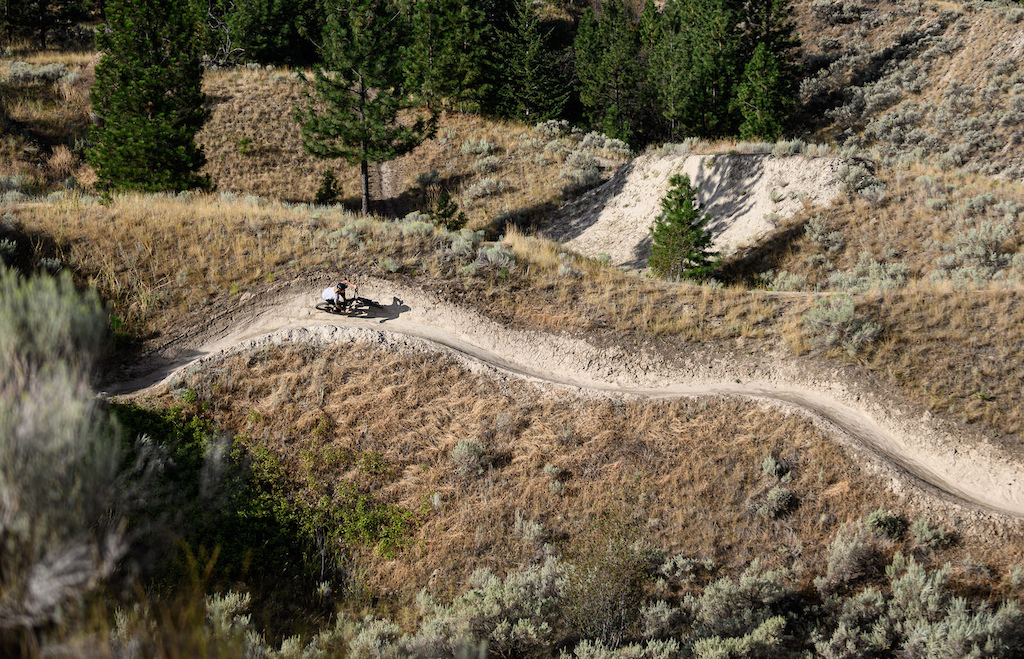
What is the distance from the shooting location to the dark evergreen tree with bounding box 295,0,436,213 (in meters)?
25.9

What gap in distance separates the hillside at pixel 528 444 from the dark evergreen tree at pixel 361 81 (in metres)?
8.43

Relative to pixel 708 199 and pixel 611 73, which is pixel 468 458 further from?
pixel 611 73

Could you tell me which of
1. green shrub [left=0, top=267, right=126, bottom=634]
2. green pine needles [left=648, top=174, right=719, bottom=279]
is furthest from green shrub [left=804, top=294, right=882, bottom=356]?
green shrub [left=0, top=267, right=126, bottom=634]

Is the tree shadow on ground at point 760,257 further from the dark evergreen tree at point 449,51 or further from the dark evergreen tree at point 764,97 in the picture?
the dark evergreen tree at point 449,51

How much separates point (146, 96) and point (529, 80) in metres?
33.4

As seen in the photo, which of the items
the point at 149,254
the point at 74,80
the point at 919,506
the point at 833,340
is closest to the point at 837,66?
the point at 833,340

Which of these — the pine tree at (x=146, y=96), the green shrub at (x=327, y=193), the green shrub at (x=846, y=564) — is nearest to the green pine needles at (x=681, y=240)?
the green shrub at (x=846, y=564)

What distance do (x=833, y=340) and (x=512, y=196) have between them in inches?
993

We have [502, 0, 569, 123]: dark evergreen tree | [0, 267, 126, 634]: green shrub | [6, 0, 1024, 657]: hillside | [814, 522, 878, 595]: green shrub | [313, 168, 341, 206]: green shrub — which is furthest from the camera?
[502, 0, 569, 123]: dark evergreen tree

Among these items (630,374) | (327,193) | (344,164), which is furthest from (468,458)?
(344,164)

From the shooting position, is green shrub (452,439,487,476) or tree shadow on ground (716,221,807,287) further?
tree shadow on ground (716,221,807,287)

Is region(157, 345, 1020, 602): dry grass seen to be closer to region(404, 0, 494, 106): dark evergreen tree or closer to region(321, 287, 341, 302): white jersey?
region(321, 287, 341, 302): white jersey

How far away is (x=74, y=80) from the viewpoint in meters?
38.9

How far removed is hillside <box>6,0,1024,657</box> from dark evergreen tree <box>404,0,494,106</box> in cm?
2628
